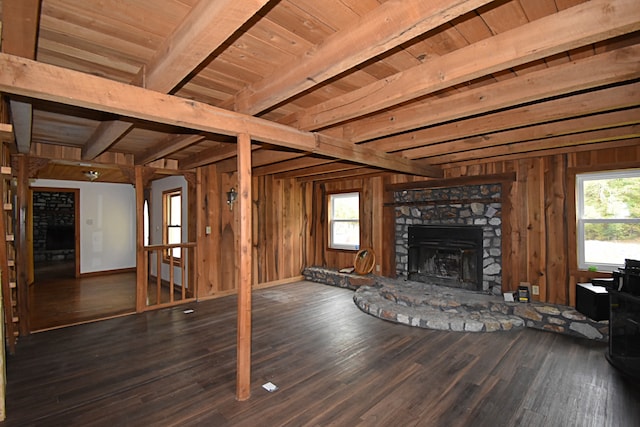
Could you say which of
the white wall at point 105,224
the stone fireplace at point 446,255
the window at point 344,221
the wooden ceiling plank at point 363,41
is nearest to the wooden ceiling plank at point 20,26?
the wooden ceiling plank at point 363,41

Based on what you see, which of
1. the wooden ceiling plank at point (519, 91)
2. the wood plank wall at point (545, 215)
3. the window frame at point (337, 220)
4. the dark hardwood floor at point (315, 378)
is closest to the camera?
the wooden ceiling plank at point (519, 91)

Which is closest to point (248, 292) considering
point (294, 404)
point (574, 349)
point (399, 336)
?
point (294, 404)

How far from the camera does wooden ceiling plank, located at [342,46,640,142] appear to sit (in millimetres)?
1888

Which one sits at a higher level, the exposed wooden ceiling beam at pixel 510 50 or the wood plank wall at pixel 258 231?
the exposed wooden ceiling beam at pixel 510 50

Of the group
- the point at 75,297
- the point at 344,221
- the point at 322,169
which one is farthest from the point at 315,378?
the point at 75,297

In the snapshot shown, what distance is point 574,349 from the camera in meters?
3.36

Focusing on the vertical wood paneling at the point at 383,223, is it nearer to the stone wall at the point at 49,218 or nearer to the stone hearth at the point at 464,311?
the stone hearth at the point at 464,311

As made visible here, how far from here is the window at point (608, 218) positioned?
383 centimetres

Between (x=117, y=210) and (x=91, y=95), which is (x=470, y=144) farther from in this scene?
(x=117, y=210)

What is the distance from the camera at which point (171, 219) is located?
6.86 metres

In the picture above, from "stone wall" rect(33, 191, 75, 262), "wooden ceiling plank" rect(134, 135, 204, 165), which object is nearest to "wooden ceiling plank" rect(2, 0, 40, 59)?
"wooden ceiling plank" rect(134, 135, 204, 165)

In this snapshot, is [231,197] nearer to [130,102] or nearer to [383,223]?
[383,223]

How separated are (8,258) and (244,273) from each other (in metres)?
2.74

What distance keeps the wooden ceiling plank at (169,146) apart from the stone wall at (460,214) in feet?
12.7
